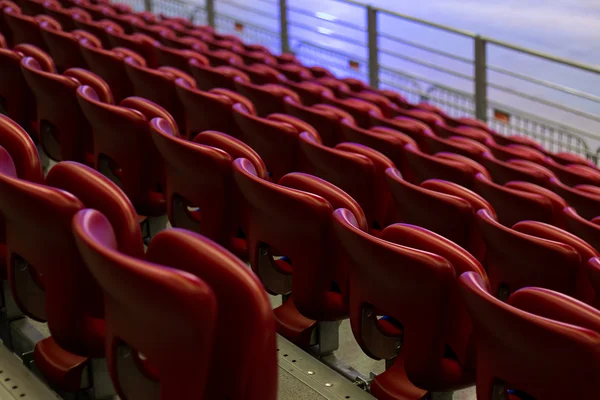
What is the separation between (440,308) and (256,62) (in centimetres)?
271

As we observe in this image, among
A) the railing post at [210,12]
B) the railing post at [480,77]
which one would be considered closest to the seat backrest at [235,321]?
the railing post at [480,77]

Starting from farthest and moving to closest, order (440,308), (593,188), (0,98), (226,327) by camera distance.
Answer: (593,188) < (0,98) < (440,308) < (226,327)

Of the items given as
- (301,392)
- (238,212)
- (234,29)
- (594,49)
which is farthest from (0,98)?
(594,49)

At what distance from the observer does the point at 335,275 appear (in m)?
1.30

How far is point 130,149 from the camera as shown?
5.32 feet

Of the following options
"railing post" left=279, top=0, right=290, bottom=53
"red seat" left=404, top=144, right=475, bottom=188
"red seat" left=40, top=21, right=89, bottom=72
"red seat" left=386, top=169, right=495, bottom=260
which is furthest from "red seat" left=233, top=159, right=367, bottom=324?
"railing post" left=279, top=0, right=290, bottom=53

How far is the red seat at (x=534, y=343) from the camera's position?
2.89 feet

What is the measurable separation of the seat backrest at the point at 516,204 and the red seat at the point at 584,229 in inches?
1.5

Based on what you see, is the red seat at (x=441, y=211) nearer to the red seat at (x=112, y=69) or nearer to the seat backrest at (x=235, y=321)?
the seat backrest at (x=235, y=321)

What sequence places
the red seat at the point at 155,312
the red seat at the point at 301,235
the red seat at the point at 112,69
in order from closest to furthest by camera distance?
the red seat at the point at 155,312 → the red seat at the point at 301,235 → the red seat at the point at 112,69

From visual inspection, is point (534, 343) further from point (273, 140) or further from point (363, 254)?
point (273, 140)

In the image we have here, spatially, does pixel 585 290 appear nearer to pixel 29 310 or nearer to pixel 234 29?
pixel 29 310

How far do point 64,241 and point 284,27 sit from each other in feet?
14.5

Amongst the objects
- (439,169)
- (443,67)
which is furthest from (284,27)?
(439,169)
